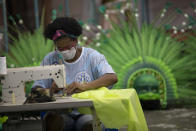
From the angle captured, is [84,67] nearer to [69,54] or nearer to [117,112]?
[69,54]

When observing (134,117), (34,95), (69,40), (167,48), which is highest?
(167,48)

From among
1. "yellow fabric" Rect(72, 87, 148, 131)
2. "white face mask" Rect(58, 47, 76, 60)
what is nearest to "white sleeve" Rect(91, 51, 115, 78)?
"white face mask" Rect(58, 47, 76, 60)

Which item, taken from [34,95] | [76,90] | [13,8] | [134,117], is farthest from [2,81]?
[13,8]

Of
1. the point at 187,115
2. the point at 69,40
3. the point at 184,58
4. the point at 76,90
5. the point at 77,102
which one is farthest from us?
the point at 184,58

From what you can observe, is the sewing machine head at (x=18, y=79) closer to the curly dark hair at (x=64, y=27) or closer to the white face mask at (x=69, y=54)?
the white face mask at (x=69, y=54)

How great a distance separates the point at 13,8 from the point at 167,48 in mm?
4751

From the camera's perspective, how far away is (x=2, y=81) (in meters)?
3.04

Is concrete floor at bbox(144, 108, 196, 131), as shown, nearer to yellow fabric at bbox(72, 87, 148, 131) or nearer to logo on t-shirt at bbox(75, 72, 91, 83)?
logo on t-shirt at bbox(75, 72, 91, 83)

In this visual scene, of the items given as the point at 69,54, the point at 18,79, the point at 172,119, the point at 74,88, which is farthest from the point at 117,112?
the point at 172,119

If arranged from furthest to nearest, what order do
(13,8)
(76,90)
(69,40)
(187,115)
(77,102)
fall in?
(13,8) < (187,115) < (69,40) < (76,90) < (77,102)

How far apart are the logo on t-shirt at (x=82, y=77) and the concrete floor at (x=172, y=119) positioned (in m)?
1.66

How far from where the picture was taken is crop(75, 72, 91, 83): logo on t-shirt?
11.7 feet

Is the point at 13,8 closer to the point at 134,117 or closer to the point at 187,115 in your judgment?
the point at 187,115

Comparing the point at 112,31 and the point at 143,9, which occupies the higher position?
the point at 143,9
